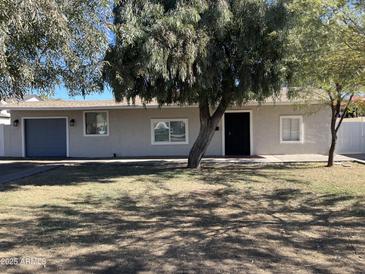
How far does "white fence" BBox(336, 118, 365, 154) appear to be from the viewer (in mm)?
22547

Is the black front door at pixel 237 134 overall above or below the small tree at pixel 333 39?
below

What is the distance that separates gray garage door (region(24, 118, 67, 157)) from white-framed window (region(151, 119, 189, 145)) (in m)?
4.89

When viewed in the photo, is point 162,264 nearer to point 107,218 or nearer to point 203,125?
point 107,218

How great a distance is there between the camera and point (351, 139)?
74.3ft

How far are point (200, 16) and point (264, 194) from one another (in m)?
5.48

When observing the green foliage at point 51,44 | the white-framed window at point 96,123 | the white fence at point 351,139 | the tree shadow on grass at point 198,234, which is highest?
the green foliage at point 51,44

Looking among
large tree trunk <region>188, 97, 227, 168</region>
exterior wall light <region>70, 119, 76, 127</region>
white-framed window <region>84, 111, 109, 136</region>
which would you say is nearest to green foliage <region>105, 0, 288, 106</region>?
large tree trunk <region>188, 97, 227, 168</region>

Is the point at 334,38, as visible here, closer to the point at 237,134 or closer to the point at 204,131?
the point at 204,131

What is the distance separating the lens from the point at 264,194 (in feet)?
34.8

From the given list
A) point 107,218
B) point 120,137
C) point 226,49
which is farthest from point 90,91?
point 120,137

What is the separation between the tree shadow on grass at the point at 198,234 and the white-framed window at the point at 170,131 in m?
12.2

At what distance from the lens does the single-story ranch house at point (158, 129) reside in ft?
71.7

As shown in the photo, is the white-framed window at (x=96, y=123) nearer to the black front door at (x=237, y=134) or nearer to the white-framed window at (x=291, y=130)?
the black front door at (x=237, y=134)

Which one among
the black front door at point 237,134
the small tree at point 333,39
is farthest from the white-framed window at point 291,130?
the small tree at point 333,39
